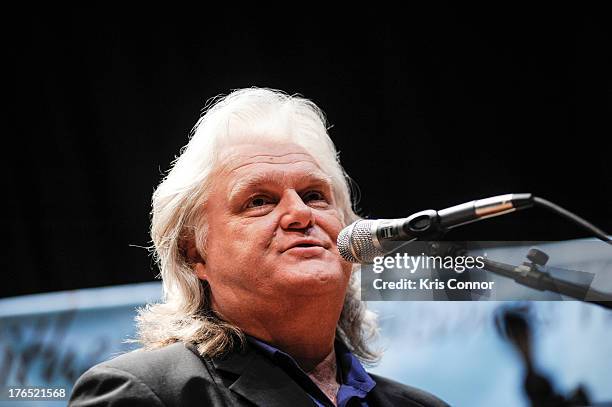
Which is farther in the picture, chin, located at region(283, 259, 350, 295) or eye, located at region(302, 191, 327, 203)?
eye, located at region(302, 191, 327, 203)

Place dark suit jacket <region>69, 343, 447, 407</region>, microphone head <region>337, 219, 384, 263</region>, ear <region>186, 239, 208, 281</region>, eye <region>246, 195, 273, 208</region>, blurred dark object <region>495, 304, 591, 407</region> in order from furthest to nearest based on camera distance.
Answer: blurred dark object <region>495, 304, 591, 407</region>
ear <region>186, 239, 208, 281</region>
eye <region>246, 195, 273, 208</region>
dark suit jacket <region>69, 343, 447, 407</region>
microphone head <region>337, 219, 384, 263</region>

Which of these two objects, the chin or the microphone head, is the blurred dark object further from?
the microphone head

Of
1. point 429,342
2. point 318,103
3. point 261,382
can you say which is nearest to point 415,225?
point 261,382

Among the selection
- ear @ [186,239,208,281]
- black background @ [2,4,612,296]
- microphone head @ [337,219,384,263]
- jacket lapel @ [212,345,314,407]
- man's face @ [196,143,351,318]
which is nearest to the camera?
microphone head @ [337,219,384,263]

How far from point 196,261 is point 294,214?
0.38 m

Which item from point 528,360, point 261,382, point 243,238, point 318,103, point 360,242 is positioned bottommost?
point 528,360

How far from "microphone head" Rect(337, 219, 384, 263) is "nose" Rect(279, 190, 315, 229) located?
41 cm

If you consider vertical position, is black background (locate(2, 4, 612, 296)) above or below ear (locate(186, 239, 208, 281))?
above

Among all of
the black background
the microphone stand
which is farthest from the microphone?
the black background

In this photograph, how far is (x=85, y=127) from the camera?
2.94 metres

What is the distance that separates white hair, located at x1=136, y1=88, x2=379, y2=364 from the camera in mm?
2275

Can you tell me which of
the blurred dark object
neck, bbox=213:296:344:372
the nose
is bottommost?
the blurred dark object

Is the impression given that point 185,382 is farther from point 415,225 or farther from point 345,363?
point 415,225

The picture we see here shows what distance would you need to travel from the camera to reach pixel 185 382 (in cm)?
195
